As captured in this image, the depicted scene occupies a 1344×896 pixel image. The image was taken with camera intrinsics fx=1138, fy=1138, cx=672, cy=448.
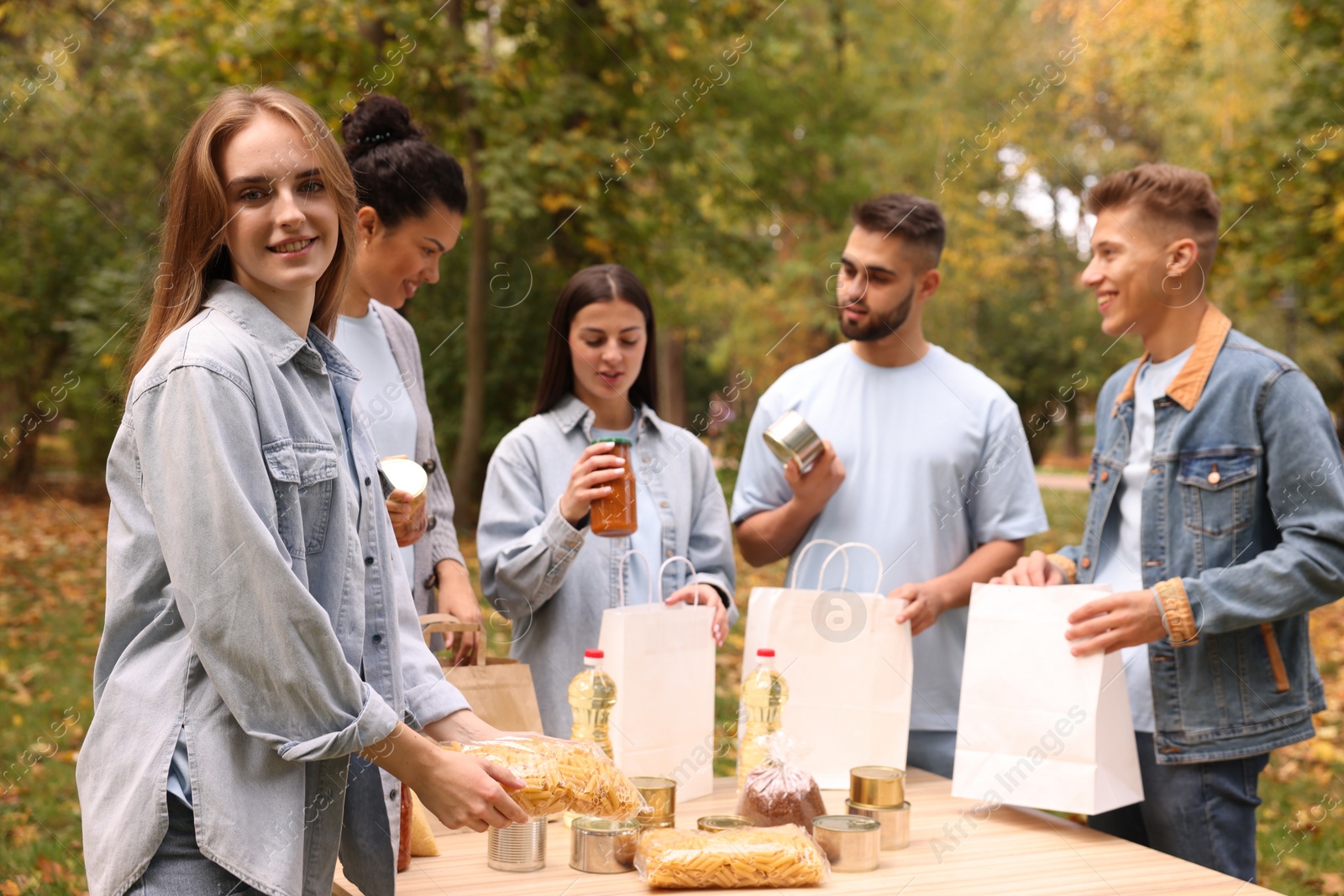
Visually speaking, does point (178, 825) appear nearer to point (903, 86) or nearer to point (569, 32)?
point (569, 32)

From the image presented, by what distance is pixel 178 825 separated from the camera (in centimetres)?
141

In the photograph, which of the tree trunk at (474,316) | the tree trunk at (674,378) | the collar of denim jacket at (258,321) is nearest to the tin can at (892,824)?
the collar of denim jacket at (258,321)

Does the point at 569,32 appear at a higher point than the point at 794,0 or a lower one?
lower

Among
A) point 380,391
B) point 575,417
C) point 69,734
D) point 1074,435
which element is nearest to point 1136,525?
point 575,417

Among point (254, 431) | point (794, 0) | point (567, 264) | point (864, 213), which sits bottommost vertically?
point (254, 431)

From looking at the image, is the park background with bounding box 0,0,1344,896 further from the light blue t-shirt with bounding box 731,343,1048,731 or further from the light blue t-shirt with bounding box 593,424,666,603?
the light blue t-shirt with bounding box 593,424,666,603

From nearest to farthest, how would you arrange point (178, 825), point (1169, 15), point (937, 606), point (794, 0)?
point (178, 825) → point (937, 606) → point (794, 0) → point (1169, 15)

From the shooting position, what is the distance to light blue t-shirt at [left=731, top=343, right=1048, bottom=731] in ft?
9.82

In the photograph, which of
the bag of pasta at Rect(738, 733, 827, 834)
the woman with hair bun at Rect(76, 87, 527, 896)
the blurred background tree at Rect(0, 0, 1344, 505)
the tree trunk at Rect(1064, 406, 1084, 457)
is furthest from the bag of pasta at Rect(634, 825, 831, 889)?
the tree trunk at Rect(1064, 406, 1084, 457)

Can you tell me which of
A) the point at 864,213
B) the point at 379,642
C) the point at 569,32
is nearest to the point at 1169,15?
the point at 569,32

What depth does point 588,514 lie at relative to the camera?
9.04 feet

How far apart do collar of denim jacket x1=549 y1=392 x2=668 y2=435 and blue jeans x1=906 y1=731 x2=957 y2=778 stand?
1.05 meters

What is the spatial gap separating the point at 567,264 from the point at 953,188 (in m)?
7.51

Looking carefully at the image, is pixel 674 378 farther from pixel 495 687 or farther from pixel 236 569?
pixel 236 569
